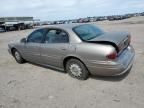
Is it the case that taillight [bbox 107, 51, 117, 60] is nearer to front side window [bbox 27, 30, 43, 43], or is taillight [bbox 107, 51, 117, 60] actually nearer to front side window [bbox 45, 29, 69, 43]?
front side window [bbox 45, 29, 69, 43]

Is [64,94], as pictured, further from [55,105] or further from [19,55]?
[19,55]

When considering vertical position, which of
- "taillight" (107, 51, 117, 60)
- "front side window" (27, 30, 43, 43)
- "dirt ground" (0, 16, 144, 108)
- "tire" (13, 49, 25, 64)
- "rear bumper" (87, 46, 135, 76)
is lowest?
"dirt ground" (0, 16, 144, 108)

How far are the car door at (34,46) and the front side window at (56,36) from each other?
0.32 metres

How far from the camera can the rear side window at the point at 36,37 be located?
20.1 ft

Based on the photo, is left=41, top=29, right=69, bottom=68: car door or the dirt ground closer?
the dirt ground

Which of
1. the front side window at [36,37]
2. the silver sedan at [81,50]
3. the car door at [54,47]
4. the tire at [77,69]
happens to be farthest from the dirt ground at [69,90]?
the front side window at [36,37]

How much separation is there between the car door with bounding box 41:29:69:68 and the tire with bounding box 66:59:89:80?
0.28m

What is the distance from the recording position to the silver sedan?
14.8 ft

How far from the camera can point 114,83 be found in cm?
486

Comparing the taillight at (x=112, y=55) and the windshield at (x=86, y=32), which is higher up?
the windshield at (x=86, y=32)

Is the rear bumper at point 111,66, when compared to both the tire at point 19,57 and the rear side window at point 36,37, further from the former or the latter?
the tire at point 19,57

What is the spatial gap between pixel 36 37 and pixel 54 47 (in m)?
1.12

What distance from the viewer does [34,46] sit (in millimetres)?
6305

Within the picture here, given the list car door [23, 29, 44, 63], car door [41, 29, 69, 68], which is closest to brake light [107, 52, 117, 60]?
car door [41, 29, 69, 68]
